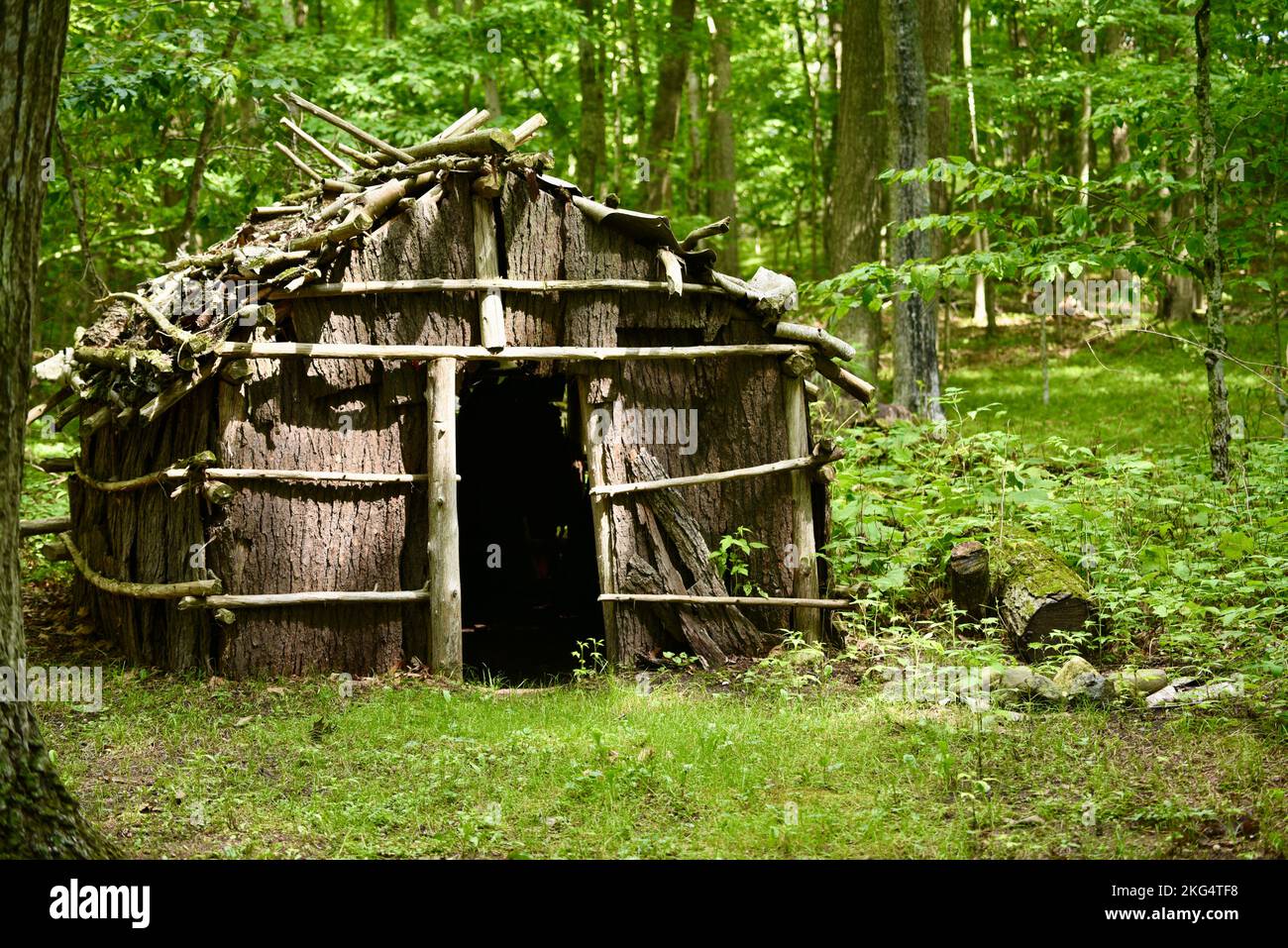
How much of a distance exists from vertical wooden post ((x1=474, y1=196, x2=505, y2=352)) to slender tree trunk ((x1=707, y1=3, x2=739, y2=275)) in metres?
10.6

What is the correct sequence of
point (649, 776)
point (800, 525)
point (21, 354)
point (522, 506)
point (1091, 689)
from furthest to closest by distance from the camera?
point (522, 506) < point (800, 525) < point (1091, 689) < point (649, 776) < point (21, 354)

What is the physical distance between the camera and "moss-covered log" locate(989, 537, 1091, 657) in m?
7.33

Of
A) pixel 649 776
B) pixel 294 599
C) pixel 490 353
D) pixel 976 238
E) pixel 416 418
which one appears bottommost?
pixel 649 776

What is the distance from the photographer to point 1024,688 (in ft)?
21.6

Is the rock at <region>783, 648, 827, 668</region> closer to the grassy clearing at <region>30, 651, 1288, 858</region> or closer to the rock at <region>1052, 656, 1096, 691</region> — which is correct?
the grassy clearing at <region>30, 651, 1288, 858</region>

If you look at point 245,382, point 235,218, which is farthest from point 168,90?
point 245,382

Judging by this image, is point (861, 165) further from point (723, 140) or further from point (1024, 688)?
point (1024, 688)

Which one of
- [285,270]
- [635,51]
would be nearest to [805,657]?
[285,270]

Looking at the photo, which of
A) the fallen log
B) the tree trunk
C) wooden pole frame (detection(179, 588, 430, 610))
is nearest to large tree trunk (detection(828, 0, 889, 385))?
the tree trunk

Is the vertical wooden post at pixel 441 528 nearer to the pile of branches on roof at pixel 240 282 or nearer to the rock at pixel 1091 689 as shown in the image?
the pile of branches on roof at pixel 240 282

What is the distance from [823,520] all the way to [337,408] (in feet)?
10.8

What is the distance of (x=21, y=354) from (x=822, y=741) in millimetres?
4108
